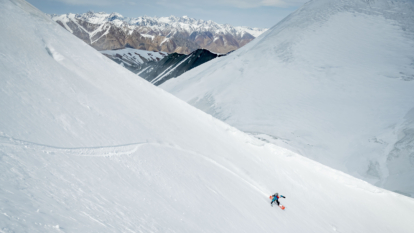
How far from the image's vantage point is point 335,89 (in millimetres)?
22344

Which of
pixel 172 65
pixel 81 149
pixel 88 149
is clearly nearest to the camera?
pixel 81 149

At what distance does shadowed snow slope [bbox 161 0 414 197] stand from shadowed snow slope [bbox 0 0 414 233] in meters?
5.82

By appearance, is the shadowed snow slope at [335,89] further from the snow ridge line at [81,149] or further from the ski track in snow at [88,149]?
the snow ridge line at [81,149]

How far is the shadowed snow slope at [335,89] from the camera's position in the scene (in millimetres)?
15875

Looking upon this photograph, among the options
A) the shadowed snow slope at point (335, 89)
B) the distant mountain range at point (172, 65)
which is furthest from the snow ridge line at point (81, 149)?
the distant mountain range at point (172, 65)

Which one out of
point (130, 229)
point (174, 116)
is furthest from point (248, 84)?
point (130, 229)

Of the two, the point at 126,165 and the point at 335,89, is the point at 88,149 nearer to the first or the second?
the point at 126,165

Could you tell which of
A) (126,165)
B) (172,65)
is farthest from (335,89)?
(172,65)

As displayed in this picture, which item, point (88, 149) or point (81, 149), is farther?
point (88, 149)

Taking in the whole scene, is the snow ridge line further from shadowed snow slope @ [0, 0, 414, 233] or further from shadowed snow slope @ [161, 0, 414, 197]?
shadowed snow slope @ [161, 0, 414, 197]

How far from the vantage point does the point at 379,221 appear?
9.59 m

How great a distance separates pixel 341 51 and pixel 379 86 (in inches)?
302

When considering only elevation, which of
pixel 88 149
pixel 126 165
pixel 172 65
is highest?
pixel 172 65

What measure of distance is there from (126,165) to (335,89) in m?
23.4
